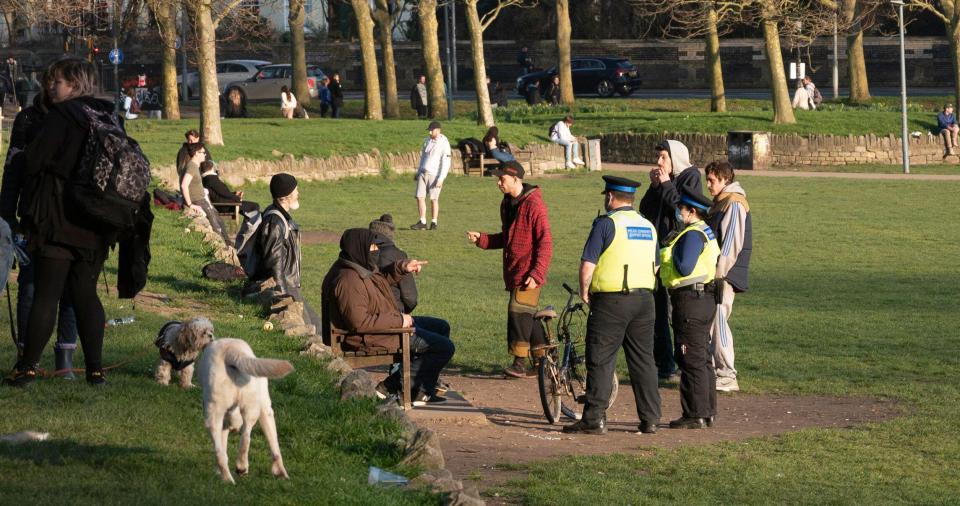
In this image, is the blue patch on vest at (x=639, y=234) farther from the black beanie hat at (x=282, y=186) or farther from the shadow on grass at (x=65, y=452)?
the shadow on grass at (x=65, y=452)

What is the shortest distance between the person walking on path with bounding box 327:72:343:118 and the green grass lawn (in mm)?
1777

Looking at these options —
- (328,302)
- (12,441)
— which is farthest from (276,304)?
(12,441)

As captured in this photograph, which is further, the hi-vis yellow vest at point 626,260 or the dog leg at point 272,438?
the hi-vis yellow vest at point 626,260

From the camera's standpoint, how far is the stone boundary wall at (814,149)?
4209 cm

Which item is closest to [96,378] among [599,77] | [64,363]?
[64,363]

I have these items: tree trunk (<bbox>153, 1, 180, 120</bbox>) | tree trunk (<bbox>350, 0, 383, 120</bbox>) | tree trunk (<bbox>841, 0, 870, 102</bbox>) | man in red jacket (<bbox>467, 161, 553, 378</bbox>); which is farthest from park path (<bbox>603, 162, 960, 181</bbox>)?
man in red jacket (<bbox>467, 161, 553, 378</bbox>)

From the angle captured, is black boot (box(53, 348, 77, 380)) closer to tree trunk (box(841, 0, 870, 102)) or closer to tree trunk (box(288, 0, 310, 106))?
tree trunk (box(288, 0, 310, 106))

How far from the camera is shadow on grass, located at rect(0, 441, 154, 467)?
7191 millimetres

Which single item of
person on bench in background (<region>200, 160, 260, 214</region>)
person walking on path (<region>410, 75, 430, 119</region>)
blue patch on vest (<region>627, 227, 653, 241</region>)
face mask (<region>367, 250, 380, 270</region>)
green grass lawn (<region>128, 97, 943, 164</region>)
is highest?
person walking on path (<region>410, 75, 430, 119</region>)

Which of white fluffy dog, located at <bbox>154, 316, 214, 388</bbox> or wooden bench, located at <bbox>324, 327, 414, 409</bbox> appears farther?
wooden bench, located at <bbox>324, 327, 414, 409</bbox>

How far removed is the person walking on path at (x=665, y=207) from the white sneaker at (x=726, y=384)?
2.47ft

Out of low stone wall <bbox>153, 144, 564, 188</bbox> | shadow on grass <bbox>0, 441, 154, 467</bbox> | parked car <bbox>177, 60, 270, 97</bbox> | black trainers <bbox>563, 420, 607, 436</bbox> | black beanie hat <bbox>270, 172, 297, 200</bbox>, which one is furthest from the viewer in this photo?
parked car <bbox>177, 60, 270, 97</bbox>

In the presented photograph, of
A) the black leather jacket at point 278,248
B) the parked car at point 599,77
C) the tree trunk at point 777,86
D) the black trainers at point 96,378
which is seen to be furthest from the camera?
the parked car at point 599,77

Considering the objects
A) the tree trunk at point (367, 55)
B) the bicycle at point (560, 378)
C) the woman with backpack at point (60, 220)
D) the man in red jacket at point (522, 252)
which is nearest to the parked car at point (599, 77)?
the tree trunk at point (367, 55)
